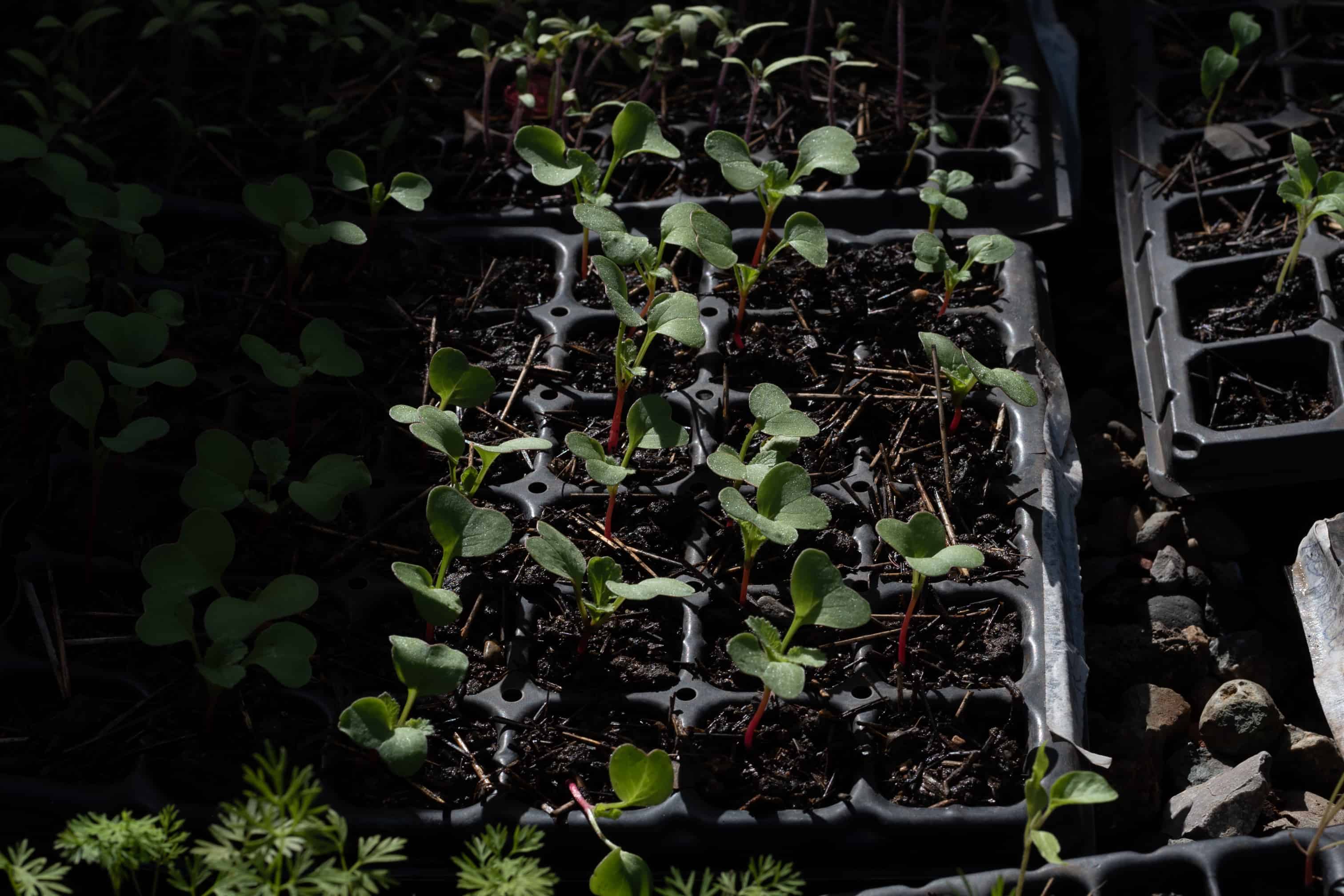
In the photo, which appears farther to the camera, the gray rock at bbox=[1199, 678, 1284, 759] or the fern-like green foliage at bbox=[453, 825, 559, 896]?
the gray rock at bbox=[1199, 678, 1284, 759]

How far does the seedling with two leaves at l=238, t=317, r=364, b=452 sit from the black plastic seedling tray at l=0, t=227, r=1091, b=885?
16cm

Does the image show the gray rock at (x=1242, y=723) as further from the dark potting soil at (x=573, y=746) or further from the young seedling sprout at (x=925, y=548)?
the dark potting soil at (x=573, y=746)

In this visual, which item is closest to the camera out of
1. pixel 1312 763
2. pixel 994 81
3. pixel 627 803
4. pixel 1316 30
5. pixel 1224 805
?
pixel 627 803

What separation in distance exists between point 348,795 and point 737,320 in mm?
963

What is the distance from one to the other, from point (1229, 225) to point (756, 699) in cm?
138

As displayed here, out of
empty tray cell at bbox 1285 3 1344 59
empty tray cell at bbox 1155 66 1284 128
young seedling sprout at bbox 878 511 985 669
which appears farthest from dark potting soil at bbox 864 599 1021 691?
empty tray cell at bbox 1285 3 1344 59

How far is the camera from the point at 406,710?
1.41 m

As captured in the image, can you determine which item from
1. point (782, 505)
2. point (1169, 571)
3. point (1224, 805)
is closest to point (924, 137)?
point (1169, 571)

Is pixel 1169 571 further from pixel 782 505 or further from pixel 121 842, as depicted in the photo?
pixel 121 842

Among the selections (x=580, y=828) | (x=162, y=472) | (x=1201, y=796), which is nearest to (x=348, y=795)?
(x=580, y=828)

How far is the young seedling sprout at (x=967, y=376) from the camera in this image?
5.75ft

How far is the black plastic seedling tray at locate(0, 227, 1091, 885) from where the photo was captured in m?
1.43

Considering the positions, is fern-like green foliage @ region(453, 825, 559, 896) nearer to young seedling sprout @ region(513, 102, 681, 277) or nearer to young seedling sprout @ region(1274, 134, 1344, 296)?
young seedling sprout @ region(513, 102, 681, 277)

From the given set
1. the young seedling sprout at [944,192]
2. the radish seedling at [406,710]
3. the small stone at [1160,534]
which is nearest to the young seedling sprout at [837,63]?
the young seedling sprout at [944,192]
